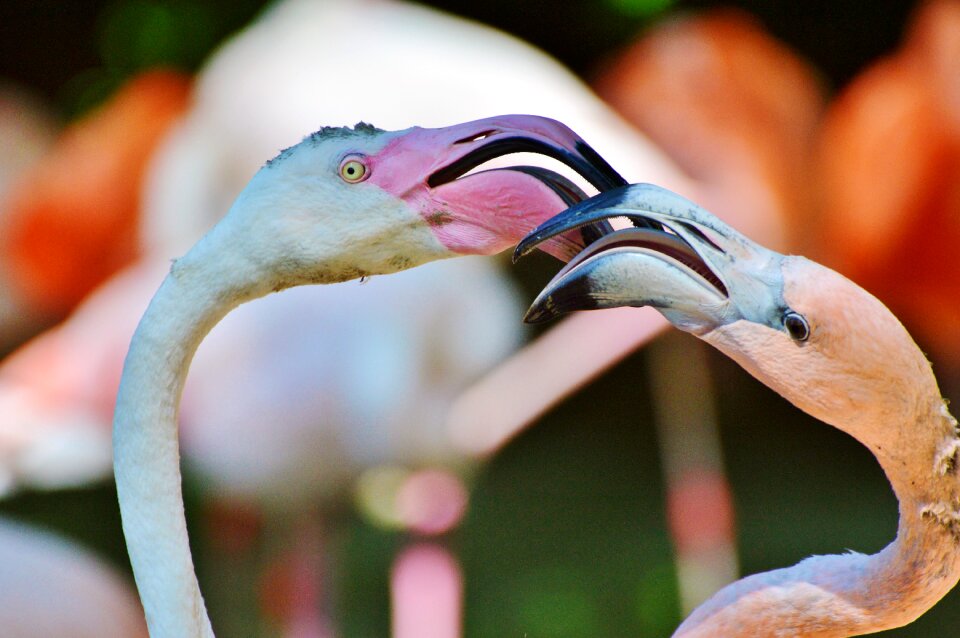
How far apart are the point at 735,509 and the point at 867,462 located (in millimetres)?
499

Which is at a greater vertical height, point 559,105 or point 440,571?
point 559,105

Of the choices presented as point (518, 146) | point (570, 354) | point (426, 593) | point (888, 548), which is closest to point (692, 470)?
point (570, 354)

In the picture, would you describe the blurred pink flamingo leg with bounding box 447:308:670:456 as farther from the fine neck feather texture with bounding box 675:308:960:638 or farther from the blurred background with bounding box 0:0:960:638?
the fine neck feather texture with bounding box 675:308:960:638

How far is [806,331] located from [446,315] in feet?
7.00

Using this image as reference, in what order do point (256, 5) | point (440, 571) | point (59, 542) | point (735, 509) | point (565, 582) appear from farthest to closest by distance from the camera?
point (256, 5), point (735, 509), point (565, 582), point (440, 571), point (59, 542)

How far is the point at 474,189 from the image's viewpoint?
1.11 metres

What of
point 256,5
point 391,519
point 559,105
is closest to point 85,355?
point 391,519

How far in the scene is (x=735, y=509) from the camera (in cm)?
418

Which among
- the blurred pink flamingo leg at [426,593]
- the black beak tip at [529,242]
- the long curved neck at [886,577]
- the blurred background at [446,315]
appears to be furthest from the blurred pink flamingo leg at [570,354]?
the black beak tip at [529,242]

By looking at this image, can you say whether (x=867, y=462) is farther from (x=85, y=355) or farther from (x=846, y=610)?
(x=846, y=610)

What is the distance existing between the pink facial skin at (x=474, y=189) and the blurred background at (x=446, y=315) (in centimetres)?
128

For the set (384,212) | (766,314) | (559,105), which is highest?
(559,105)

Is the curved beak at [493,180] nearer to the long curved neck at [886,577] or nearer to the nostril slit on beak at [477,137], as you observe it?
the nostril slit on beak at [477,137]

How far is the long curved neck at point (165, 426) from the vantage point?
1121 millimetres
